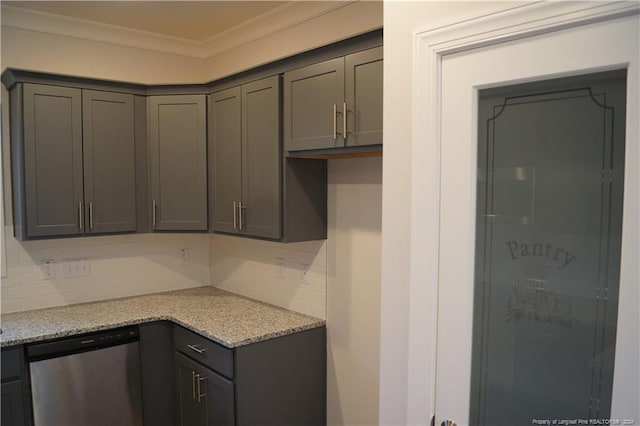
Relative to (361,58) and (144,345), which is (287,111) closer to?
(361,58)

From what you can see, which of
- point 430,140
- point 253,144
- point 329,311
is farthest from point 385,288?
point 253,144

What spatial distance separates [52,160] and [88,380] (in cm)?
137

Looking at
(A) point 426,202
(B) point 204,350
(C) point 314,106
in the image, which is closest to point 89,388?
(B) point 204,350

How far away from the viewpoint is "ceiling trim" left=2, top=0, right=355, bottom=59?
9.64ft

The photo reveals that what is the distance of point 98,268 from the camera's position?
3373 millimetres

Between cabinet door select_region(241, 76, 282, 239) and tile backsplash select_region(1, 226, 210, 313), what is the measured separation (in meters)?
1.08

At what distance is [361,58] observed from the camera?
2.16 m

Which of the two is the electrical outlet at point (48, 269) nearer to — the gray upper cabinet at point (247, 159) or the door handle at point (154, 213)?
the door handle at point (154, 213)

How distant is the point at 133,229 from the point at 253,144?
1.11m

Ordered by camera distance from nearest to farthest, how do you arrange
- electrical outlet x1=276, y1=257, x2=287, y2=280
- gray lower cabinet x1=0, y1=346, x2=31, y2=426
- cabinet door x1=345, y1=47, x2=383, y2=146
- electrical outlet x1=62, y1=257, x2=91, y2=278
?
cabinet door x1=345, y1=47, x2=383, y2=146 < gray lower cabinet x1=0, y1=346, x2=31, y2=426 < electrical outlet x1=276, y1=257, x2=287, y2=280 < electrical outlet x1=62, y1=257, x2=91, y2=278

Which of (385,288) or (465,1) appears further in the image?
(385,288)

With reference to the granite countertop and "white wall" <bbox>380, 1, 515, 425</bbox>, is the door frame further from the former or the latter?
the granite countertop

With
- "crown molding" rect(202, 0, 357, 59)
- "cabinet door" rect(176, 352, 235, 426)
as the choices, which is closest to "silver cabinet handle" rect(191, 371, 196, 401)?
"cabinet door" rect(176, 352, 235, 426)

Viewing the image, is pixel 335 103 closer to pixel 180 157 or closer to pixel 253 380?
pixel 180 157
